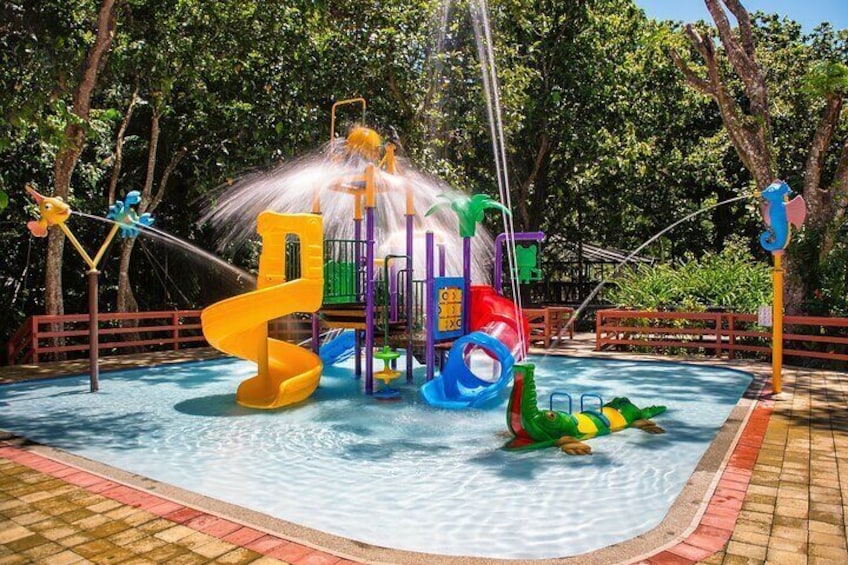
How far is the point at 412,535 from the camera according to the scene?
430cm

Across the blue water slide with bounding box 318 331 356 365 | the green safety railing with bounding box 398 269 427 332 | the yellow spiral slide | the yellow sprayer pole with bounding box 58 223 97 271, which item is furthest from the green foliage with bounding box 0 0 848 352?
the blue water slide with bounding box 318 331 356 365

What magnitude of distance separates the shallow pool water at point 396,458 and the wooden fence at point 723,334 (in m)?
2.71

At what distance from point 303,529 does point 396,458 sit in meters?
2.19

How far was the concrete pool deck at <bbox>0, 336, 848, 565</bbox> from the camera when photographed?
371 centimetres

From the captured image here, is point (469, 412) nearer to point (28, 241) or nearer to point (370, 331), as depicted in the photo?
point (370, 331)

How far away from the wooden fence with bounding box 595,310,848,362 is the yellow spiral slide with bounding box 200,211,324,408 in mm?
7778

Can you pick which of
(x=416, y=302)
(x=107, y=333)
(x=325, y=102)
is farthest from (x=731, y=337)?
(x=107, y=333)

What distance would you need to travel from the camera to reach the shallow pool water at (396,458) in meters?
4.48

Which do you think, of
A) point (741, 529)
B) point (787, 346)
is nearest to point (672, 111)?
point (787, 346)

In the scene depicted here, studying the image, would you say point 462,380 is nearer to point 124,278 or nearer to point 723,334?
point 723,334

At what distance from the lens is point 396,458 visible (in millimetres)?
6258

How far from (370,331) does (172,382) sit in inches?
154

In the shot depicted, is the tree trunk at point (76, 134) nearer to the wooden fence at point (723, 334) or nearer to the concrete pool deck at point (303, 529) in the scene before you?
the concrete pool deck at point (303, 529)

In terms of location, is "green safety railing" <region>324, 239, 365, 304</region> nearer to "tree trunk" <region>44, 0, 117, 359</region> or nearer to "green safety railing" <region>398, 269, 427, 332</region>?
"green safety railing" <region>398, 269, 427, 332</region>
